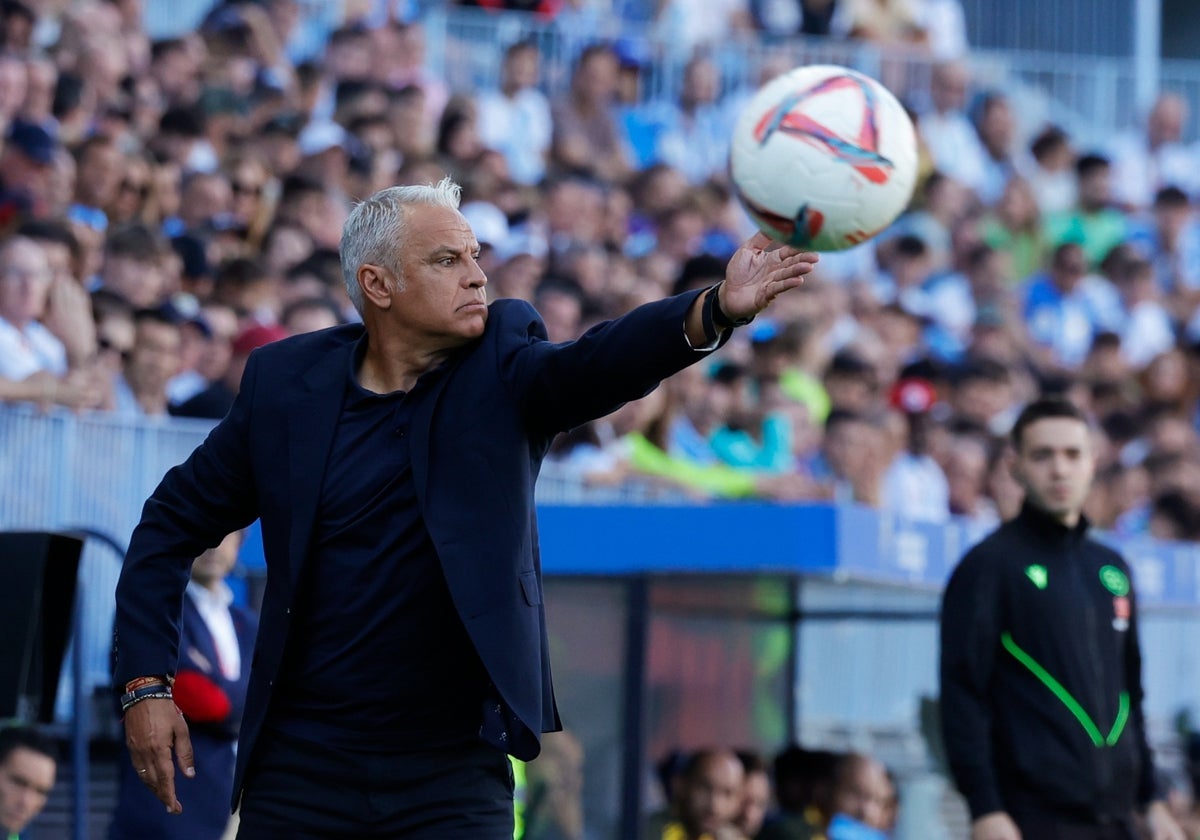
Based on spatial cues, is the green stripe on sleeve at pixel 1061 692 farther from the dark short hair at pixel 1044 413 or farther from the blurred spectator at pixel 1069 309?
the blurred spectator at pixel 1069 309

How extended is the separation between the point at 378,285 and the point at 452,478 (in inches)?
21.0

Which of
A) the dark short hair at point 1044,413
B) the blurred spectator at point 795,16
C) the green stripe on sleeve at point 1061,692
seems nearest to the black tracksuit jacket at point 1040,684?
the green stripe on sleeve at point 1061,692

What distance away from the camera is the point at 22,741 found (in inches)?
295

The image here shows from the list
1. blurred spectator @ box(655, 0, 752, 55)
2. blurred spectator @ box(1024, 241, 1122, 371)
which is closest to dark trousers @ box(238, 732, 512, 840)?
blurred spectator @ box(1024, 241, 1122, 371)

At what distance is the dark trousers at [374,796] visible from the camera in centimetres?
483

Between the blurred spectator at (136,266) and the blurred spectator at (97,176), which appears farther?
the blurred spectator at (97,176)

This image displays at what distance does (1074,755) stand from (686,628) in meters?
3.41

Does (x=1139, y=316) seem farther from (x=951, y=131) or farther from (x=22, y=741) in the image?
(x=22, y=741)

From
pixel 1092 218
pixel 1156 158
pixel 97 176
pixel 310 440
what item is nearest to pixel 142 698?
pixel 310 440

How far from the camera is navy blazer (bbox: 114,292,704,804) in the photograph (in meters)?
4.79

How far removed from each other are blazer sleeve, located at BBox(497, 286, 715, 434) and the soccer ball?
0.55 m

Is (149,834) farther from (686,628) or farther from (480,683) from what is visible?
(686,628)

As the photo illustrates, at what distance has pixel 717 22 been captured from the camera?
19219 mm

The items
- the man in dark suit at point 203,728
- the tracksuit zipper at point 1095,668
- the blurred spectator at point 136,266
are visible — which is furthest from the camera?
the blurred spectator at point 136,266
